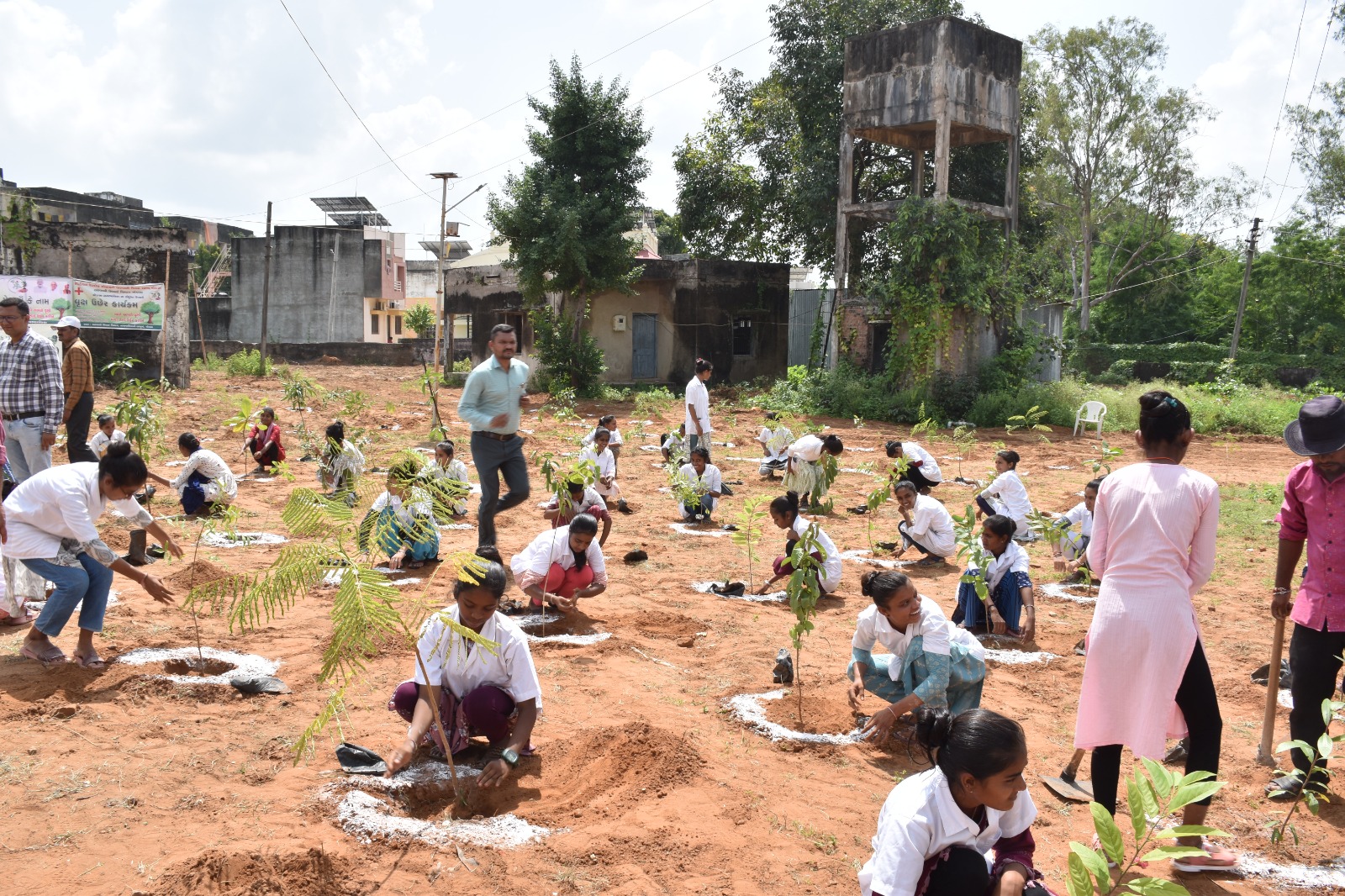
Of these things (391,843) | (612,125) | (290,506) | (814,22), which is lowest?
(391,843)

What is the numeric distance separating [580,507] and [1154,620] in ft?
16.9

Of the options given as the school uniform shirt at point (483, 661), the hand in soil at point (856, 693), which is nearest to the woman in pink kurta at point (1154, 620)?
the hand in soil at point (856, 693)

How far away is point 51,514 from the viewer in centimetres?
507

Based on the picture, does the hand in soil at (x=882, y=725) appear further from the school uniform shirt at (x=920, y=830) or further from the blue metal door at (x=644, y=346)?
the blue metal door at (x=644, y=346)

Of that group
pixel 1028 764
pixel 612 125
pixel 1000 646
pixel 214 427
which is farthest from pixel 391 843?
pixel 612 125

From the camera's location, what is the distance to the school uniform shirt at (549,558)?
6324mm

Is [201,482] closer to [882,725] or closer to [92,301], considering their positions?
[882,725]

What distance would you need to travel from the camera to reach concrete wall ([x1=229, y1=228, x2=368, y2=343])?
4050 centimetres

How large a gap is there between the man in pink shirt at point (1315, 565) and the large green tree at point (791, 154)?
21.7m

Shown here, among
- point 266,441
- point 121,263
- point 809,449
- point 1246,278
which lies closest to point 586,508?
point 809,449

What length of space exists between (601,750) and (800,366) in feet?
59.2

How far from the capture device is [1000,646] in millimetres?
6227

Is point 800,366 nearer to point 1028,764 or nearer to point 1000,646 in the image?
point 1000,646

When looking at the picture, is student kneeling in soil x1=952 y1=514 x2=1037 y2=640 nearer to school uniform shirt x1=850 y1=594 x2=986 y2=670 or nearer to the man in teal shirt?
school uniform shirt x1=850 y1=594 x2=986 y2=670
